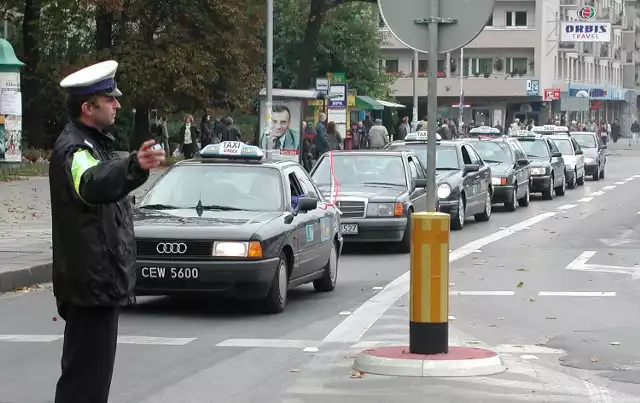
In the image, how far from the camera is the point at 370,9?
69.0 metres

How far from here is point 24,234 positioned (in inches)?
757

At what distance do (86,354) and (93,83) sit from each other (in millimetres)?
1090

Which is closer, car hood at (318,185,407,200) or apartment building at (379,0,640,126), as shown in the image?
car hood at (318,185,407,200)

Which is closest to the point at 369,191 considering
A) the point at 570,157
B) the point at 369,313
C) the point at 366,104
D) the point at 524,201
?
the point at 369,313

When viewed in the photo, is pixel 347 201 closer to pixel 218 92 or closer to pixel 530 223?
pixel 530 223

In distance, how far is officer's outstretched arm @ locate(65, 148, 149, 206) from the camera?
16.5 ft

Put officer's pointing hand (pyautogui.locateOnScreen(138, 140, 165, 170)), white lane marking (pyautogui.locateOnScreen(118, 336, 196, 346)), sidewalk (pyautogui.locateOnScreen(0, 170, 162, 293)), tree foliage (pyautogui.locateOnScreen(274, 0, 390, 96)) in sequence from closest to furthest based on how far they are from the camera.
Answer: officer's pointing hand (pyautogui.locateOnScreen(138, 140, 165, 170)) < white lane marking (pyautogui.locateOnScreen(118, 336, 196, 346)) < sidewalk (pyautogui.locateOnScreen(0, 170, 162, 293)) < tree foliage (pyautogui.locateOnScreen(274, 0, 390, 96))

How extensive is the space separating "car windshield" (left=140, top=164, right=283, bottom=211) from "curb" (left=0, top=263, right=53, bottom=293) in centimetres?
177

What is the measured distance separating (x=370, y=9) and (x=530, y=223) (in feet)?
147

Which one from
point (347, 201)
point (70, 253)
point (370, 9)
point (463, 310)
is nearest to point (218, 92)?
point (370, 9)

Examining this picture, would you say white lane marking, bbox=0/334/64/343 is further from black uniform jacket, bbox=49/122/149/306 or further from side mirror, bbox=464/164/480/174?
side mirror, bbox=464/164/480/174

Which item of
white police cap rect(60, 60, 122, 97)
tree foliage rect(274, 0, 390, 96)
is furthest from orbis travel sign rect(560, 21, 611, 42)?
white police cap rect(60, 60, 122, 97)

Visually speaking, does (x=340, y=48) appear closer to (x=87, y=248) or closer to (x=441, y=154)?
(x=441, y=154)

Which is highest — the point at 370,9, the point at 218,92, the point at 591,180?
the point at 370,9
